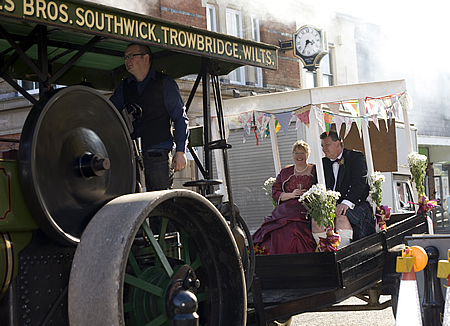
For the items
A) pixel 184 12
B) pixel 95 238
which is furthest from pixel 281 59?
pixel 95 238

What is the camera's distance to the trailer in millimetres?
2369

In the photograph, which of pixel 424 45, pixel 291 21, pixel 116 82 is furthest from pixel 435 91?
pixel 116 82

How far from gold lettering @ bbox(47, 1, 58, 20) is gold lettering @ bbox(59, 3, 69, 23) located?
2 centimetres

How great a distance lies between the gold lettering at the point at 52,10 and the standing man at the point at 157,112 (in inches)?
40.0

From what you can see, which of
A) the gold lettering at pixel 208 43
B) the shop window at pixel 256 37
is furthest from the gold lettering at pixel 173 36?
the shop window at pixel 256 37

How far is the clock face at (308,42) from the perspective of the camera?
1645 cm

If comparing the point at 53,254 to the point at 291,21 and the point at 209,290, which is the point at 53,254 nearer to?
the point at 209,290

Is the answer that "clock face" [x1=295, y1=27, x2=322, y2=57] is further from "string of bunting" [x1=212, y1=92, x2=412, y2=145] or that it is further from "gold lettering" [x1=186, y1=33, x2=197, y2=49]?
"gold lettering" [x1=186, y1=33, x2=197, y2=49]

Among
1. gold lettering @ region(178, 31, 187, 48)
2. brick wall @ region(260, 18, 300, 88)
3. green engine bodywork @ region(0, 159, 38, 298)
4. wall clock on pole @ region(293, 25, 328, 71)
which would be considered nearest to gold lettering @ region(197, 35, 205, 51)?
gold lettering @ region(178, 31, 187, 48)

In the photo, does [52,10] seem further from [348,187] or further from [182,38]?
[348,187]

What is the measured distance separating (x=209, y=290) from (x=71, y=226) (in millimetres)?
830

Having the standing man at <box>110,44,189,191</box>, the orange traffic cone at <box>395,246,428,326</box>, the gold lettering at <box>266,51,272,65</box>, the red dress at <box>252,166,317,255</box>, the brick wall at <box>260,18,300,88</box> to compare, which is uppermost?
the brick wall at <box>260,18,300,88</box>

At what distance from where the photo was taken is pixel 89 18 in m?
2.77

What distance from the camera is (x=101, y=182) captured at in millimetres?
2859
